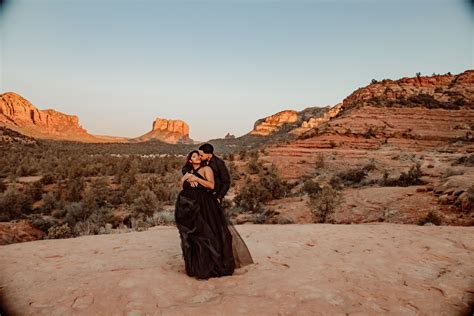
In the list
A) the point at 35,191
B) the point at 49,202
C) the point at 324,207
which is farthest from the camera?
the point at 35,191

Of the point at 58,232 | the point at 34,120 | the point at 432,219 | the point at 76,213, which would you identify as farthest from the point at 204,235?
the point at 34,120

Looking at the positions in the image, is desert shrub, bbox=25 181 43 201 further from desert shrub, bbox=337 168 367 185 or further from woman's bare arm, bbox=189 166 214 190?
desert shrub, bbox=337 168 367 185

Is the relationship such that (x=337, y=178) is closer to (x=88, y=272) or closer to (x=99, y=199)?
(x=99, y=199)

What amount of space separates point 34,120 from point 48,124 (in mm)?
5412

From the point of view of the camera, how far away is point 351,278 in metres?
3.70

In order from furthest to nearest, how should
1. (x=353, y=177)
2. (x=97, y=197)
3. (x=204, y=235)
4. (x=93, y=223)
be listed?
1. (x=353, y=177)
2. (x=97, y=197)
3. (x=93, y=223)
4. (x=204, y=235)

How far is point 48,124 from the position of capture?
87.2m

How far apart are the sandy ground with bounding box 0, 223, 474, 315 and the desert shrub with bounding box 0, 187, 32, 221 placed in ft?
25.7

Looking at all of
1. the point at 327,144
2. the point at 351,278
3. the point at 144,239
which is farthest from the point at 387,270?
the point at 327,144

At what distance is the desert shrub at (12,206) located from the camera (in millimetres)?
11688

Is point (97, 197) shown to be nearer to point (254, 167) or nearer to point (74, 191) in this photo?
point (74, 191)

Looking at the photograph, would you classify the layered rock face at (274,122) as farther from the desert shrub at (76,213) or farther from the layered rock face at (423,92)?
the desert shrub at (76,213)

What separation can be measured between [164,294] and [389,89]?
4415 cm

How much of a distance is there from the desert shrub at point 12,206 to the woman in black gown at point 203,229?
10.9 m
